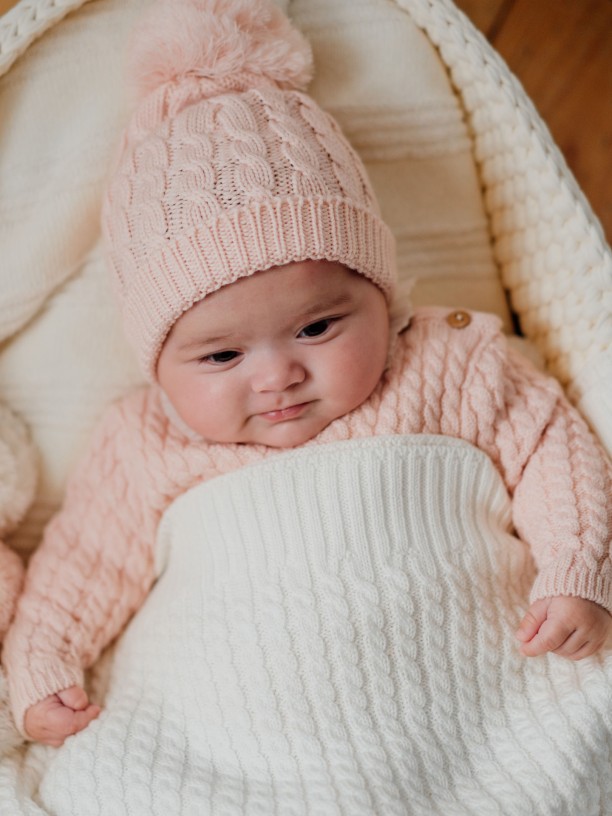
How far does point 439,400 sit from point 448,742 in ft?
1.36

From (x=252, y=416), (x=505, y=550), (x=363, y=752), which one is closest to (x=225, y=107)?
(x=252, y=416)

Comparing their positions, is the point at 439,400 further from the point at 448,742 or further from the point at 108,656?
the point at 108,656

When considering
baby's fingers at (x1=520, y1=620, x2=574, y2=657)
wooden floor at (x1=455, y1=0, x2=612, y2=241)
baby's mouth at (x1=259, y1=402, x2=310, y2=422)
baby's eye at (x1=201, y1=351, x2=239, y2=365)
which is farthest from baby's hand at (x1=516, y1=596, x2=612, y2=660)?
wooden floor at (x1=455, y1=0, x2=612, y2=241)

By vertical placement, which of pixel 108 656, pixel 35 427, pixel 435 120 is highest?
pixel 435 120

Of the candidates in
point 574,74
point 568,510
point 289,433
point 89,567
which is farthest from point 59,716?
point 574,74

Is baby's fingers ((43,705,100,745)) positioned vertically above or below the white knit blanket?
below

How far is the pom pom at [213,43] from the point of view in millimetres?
1073

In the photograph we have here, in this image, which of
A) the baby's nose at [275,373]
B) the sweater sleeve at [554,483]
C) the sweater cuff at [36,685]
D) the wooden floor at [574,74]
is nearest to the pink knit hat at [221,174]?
the baby's nose at [275,373]

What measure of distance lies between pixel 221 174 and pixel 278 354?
0.22m

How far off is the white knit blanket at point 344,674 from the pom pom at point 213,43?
1.61ft

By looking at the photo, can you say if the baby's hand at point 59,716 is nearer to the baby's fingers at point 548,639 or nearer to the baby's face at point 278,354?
the baby's face at point 278,354

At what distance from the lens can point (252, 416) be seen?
1.09 meters

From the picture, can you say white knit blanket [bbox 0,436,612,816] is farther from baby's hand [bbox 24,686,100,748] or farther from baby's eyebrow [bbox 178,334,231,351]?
baby's eyebrow [bbox 178,334,231,351]

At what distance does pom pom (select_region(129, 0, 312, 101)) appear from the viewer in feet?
3.52
